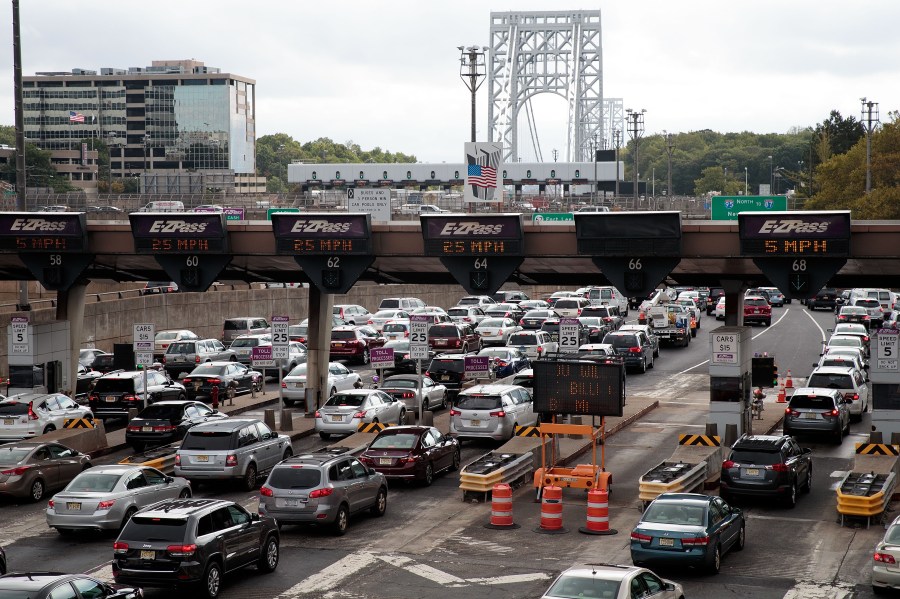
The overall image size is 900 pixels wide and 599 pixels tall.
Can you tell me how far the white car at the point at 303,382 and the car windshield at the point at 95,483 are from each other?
1590cm

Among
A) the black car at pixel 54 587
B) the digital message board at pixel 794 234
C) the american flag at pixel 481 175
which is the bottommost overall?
the black car at pixel 54 587

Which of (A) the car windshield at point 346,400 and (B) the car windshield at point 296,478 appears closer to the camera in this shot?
(B) the car windshield at point 296,478

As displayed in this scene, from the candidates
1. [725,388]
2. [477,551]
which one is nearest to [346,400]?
[725,388]

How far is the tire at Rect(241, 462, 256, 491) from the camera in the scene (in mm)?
27500

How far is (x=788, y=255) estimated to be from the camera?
30.2 meters

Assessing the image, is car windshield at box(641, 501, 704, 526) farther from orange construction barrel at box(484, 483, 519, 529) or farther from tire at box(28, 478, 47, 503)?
tire at box(28, 478, 47, 503)

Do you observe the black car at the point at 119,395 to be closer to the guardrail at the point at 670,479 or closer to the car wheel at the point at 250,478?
the car wheel at the point at 250,478

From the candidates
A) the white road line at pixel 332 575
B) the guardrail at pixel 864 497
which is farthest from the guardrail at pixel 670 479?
the white road line at pixel 332 575

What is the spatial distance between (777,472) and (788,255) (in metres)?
6.65

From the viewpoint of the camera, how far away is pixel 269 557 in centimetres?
2056

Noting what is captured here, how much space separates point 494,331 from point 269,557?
129ft

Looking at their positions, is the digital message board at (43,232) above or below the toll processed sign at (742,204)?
below

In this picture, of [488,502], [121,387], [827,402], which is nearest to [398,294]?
[121,387]

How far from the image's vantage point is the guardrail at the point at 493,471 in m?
26.5
